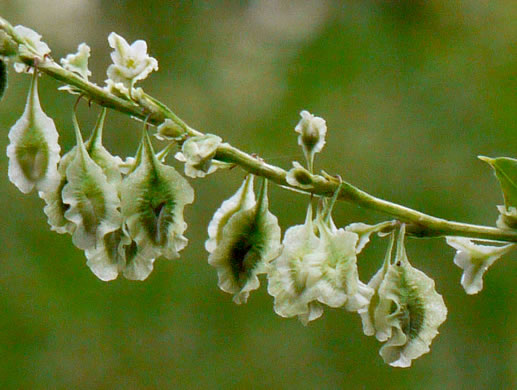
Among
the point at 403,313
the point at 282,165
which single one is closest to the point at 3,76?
the point at 403,313

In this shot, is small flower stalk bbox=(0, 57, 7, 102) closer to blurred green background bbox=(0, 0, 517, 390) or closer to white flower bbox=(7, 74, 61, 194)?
white flower bbox=(7, 74, 61, 194)

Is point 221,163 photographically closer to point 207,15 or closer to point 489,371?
point 489,371

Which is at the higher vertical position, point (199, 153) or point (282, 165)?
point (199, 153)

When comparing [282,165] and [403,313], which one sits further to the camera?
[282,165]

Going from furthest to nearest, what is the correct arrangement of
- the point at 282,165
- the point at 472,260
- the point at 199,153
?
the point at 282,165 < the point at 472,260 < the point at 199,153

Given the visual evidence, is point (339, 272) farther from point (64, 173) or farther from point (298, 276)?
point (64, 173)
